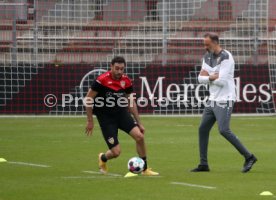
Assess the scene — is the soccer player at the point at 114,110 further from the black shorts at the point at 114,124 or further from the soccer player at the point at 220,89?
the soccer player at the point at 220,89

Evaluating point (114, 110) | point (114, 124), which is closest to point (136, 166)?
point (114, 124)

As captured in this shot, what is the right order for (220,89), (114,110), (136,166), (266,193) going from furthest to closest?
1. (220,89)
2. (114,110)
3. (136,166)
4. (266,193)

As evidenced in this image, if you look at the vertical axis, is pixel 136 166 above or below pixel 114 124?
below

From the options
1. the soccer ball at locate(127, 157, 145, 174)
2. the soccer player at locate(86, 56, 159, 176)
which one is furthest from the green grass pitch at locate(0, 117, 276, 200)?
the soccer player at locate(86, 56, 159, 176)

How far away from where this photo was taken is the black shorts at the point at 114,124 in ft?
43.7

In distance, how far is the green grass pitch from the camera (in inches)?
437

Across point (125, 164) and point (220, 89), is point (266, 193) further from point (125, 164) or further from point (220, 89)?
point (125, 164)

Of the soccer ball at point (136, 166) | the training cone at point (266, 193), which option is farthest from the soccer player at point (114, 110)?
the training cone at point (266, 193)

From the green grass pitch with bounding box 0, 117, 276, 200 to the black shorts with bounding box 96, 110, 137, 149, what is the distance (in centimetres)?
58

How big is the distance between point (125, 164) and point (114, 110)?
1672 millimetres

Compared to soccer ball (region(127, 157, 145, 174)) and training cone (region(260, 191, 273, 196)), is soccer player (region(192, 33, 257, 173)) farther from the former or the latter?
training cone (region(260, 191, 273, 196))

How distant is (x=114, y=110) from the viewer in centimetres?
1340

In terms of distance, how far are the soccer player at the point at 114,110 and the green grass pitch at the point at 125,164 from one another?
0.48 m

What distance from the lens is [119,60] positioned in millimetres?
13016
